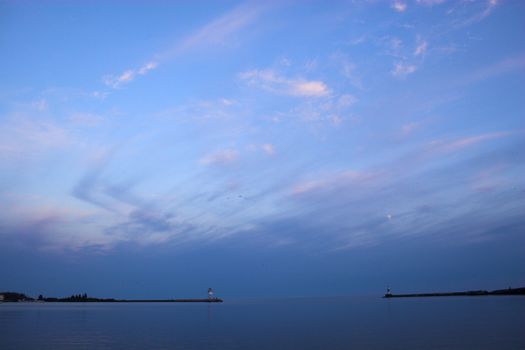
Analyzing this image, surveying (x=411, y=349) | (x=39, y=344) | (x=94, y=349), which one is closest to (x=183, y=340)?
(x=94, y=349)

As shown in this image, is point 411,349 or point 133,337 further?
point 133,337

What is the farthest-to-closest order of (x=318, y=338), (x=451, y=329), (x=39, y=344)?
(x=451, y=329) < (x=318, y=338) < (x=39, y=344)

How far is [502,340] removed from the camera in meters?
38.0

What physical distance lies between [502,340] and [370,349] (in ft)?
40.6

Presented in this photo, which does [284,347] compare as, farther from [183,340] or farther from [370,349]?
[183,340]

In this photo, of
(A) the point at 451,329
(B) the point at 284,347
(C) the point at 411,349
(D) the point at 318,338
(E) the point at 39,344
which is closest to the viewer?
(C) the point at 411,349

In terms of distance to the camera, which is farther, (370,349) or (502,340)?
(502,340)

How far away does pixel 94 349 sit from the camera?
3650cm

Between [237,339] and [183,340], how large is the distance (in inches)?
199

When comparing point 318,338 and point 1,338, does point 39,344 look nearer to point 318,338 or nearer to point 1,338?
point 1,338

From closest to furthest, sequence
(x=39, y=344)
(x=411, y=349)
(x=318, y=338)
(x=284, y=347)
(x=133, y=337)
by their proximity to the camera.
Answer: (x=411, y=349) < (x=284, y=347) < (x=39, y=344) < (x=318, y=338) < (x=133, y=337)

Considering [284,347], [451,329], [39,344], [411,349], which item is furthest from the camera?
[451,329]

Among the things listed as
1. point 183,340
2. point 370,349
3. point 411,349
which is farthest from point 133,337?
point 411,349

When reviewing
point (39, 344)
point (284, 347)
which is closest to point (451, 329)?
point (284, 347)
